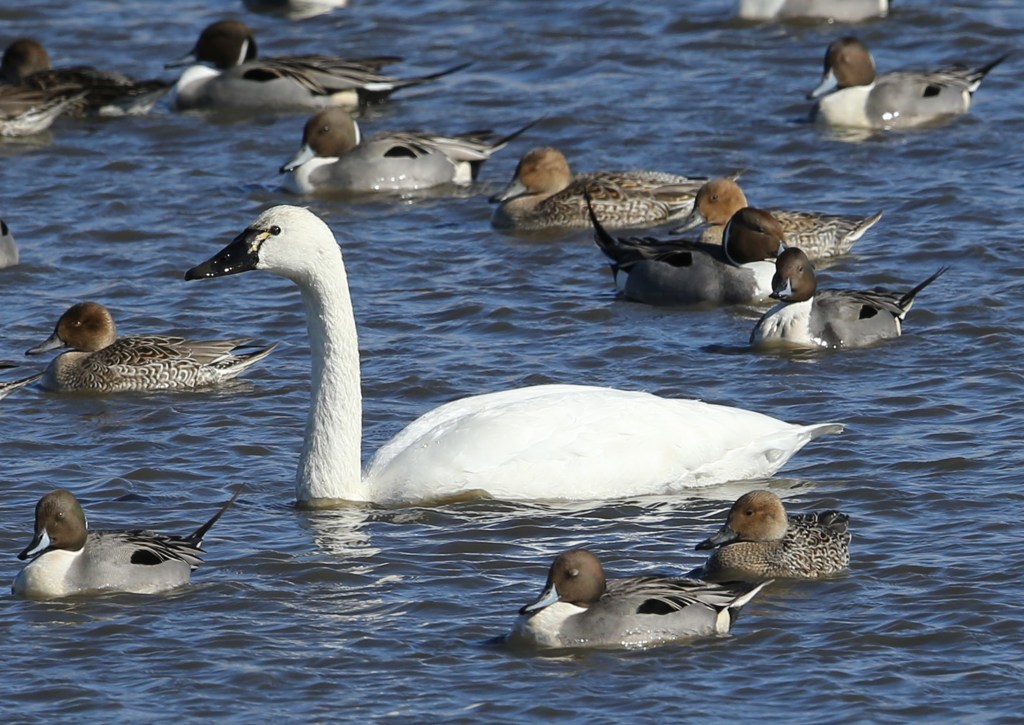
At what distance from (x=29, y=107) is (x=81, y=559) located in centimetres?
1008

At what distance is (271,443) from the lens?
1082cm

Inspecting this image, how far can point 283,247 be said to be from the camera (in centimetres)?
953

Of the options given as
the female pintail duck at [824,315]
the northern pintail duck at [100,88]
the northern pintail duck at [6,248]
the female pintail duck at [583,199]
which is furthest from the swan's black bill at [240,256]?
the northern pintail duck at [100,88]

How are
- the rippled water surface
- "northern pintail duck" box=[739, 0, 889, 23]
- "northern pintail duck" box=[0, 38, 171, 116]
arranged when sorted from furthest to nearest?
"northern pintail duck" box=[739, 0, 889, 23]
"northern pintail duck" box=[0, 38, 171, 116]
the rippled water surface

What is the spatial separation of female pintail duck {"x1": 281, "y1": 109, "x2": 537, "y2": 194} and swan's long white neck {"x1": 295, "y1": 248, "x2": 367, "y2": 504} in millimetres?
6546

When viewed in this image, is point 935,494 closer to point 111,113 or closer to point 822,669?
point 822,669

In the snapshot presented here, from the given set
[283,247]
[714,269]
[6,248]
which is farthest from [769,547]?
[6,248]

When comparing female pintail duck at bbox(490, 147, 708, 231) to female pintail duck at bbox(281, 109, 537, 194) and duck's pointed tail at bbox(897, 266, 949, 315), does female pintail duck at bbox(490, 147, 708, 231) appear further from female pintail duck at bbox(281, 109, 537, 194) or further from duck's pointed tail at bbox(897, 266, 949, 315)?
duck's pointed tail at bbox(897, 266, 949, 315)

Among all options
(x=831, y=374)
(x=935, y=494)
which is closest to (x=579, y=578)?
(x=935, y=494)

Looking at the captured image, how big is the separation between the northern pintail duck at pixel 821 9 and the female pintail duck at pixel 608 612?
13.0 meters

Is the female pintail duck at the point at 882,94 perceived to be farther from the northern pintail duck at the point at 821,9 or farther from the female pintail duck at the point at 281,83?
the female pintail duck at the point at 281,83

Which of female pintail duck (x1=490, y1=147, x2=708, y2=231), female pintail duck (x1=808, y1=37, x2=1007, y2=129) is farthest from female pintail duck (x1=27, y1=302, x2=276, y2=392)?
female pintail duck (x1=808, y1=37, x2=1007, y2=129)

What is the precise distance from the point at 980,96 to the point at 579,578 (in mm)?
11255

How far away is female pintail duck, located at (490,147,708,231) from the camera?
594 inches
